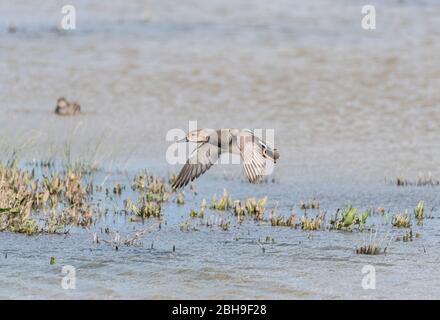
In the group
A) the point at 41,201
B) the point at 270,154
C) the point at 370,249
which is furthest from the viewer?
the point at 41,201

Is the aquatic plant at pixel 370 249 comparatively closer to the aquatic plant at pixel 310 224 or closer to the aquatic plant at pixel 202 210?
Result: the aquatic plant at pixel 310 224

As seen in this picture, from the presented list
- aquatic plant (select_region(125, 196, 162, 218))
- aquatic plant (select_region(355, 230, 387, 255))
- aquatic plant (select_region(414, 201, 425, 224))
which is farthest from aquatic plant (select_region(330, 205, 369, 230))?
aquatic plant (select_region(125, 196, 162, 218))

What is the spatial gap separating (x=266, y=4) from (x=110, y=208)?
18.6m

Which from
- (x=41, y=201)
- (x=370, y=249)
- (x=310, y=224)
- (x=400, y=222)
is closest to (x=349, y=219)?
(x=310, y=224)

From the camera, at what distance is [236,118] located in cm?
1652

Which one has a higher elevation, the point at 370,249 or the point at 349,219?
the point at 349,219

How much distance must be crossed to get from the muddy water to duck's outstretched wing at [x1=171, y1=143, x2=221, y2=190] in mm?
533

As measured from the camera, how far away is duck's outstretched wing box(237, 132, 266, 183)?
9.62 metres

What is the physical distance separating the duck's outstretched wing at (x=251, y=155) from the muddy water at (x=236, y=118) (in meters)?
0.71

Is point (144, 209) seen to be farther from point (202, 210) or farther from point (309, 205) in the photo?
point (309, 205)

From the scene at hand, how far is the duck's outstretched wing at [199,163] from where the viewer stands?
10.3 meters

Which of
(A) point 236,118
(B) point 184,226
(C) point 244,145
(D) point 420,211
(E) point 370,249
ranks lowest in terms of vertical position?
(E) point 370,249

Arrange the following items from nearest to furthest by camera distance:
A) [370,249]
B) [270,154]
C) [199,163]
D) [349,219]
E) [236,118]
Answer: [370,249]
[270,154]
[199,163]
[349,219]
[236,118]

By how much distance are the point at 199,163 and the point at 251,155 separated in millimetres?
723
